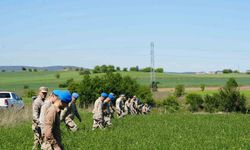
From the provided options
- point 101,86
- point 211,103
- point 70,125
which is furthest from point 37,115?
point 211,103

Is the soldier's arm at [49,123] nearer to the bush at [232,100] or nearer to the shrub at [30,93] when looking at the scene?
the bush at [232,100]

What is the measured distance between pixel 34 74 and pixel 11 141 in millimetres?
99209

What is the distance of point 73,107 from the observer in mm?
22109

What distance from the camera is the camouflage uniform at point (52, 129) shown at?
1080 centimetres

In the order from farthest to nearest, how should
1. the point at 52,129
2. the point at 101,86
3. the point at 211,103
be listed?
the point at 211,103 → the point at 101,86 → the point at 52,129

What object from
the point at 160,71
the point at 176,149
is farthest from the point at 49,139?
the point at 160,71

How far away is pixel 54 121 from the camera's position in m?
10.9

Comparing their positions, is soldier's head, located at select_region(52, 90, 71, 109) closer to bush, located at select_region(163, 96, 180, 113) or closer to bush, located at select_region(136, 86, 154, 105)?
bush, located at select_region(136, 86, 154, 105)

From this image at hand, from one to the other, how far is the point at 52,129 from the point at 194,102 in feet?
181

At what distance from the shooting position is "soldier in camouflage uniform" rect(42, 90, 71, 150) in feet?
34.4

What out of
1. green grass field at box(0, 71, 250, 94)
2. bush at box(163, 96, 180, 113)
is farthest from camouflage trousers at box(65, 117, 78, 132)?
green grass field at box(0, 71, 250, 94)

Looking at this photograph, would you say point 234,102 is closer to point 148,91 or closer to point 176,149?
point 148,91

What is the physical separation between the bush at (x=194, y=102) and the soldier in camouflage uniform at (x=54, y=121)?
177 feet

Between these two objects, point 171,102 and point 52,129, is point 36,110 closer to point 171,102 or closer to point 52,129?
point 52,129
